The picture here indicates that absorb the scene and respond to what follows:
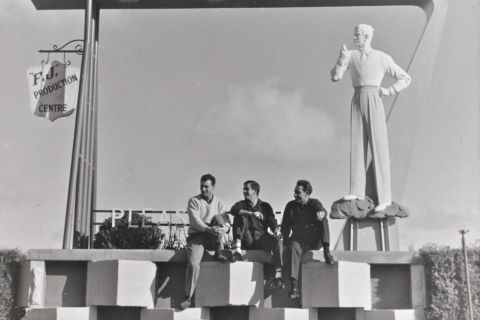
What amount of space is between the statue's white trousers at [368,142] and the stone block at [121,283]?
3.70 meters

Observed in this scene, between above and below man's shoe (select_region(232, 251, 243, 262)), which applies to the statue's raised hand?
above

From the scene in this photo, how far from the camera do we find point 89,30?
14.9m

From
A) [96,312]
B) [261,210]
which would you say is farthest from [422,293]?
[96,312]

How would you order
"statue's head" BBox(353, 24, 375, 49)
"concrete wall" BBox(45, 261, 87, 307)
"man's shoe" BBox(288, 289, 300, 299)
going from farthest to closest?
1. "statue's head" BBox(353, 24, 375, 49)
2. "concrete wall" BBox(45, 261, 87, 307)
3. "man's shoe" BBox(288, 289, 300, 299)

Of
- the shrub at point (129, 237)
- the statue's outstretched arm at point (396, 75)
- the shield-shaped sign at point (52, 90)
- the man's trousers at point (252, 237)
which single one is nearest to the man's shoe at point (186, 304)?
the man's trousers at point (252, 237)

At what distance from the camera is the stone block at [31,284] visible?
1225 cm

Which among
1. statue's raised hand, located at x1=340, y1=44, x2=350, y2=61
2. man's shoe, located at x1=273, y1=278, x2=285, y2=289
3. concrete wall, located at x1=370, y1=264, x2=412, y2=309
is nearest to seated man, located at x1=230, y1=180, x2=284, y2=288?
man's shoe, located at x1=273, y1=278, x2=285, y2=289

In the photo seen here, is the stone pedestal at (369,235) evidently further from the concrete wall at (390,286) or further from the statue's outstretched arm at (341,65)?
the statue's outstretched arm at (341,65)

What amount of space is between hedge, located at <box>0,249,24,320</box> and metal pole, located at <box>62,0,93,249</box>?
1.06 metres

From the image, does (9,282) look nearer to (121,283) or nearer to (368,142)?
Result: (121,283)

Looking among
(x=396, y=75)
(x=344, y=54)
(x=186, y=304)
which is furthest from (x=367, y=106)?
(x=186, y=304)

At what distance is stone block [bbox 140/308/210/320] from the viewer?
1170cm

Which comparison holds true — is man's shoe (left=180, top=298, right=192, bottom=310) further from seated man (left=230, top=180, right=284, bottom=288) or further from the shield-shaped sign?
the shield-shaped sign

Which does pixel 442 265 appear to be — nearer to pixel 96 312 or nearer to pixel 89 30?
pixel 96 312
